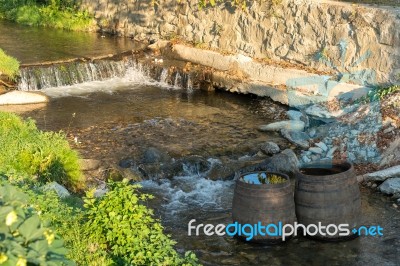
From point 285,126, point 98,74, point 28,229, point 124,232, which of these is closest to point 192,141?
point 285,126

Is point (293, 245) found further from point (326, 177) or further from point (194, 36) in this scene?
point (194, 36)

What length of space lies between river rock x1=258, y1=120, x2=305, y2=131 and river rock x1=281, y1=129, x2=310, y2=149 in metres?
0.21

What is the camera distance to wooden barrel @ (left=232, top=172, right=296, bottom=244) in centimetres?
796

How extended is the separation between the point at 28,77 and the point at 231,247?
934 centimetres

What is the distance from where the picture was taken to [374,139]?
1159 cm

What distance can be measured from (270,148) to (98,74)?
657 cm

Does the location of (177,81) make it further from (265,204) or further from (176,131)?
(265,204)

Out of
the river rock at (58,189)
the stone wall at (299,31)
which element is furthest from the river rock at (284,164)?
the stone wall at (299,31)

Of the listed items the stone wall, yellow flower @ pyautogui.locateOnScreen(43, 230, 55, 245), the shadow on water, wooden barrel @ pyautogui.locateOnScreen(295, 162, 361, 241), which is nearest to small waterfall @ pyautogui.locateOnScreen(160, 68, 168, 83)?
the stone wall

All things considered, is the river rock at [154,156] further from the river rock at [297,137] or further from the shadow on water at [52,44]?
the shadow on water at [52,44]

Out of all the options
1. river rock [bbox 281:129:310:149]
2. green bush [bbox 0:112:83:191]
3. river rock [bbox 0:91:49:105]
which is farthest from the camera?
river rock [bbox 0:91:49:105]

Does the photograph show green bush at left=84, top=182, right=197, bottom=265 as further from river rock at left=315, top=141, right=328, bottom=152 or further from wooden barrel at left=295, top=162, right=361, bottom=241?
river rock at left=315, top=141, right=328, bottom=152

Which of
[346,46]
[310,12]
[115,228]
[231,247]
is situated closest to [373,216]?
[231,247]

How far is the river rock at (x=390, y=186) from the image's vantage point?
990 centimetres
